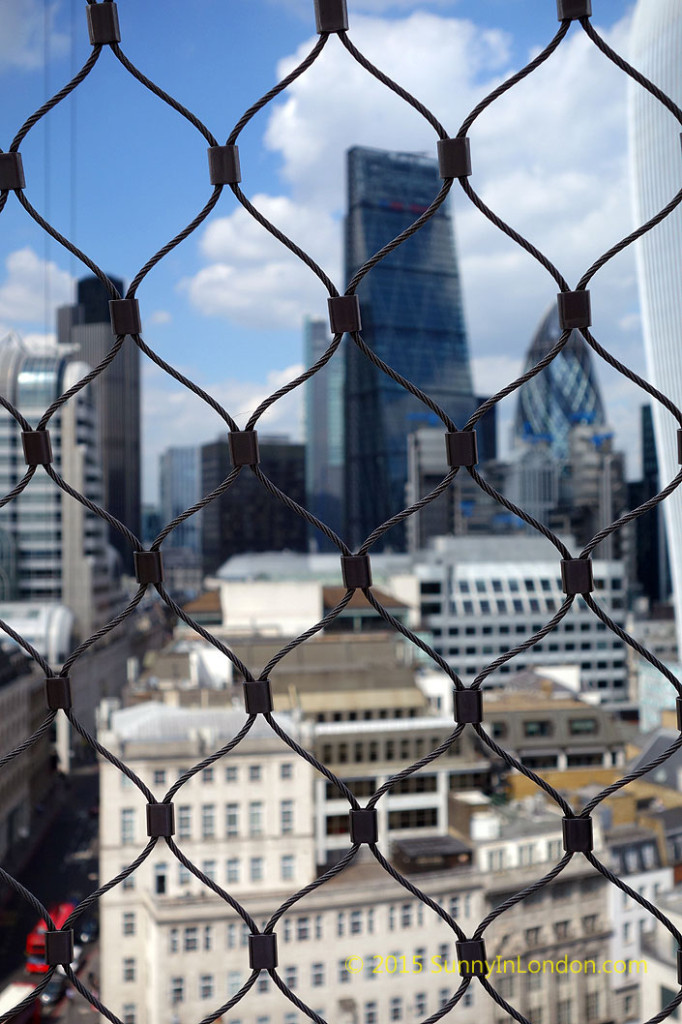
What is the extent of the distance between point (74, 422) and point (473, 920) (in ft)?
31.9

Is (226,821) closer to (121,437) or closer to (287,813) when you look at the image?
(287,813)

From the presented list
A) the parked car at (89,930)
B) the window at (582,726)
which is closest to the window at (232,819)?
the parked car at (89,930)

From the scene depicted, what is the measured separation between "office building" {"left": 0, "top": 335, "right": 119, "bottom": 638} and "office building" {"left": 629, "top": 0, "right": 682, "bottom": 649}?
8.39m

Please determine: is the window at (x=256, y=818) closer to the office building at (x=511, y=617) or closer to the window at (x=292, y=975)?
the window at (x=292, y=975)

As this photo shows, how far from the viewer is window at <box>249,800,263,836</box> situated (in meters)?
6.17

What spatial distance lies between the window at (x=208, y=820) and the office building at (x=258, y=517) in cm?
837

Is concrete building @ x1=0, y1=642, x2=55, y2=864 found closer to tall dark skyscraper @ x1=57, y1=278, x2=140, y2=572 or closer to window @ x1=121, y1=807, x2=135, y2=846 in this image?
window @ x1=121, y1=807, x2=135, y2=846

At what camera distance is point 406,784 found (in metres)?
8.23

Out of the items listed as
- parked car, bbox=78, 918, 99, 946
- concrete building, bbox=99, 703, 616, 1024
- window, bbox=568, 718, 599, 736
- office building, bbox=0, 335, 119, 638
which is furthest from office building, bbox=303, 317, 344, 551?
concrete building, bbox=99, 703, 616, 1024

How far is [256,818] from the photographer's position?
20.7 feet

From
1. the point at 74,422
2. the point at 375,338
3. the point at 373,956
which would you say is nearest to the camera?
the point at 373,956

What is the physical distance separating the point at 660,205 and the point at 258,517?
1299 cm

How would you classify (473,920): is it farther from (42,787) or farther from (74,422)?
(74,422)

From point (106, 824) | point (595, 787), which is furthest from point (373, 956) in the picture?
point (595, 787)
